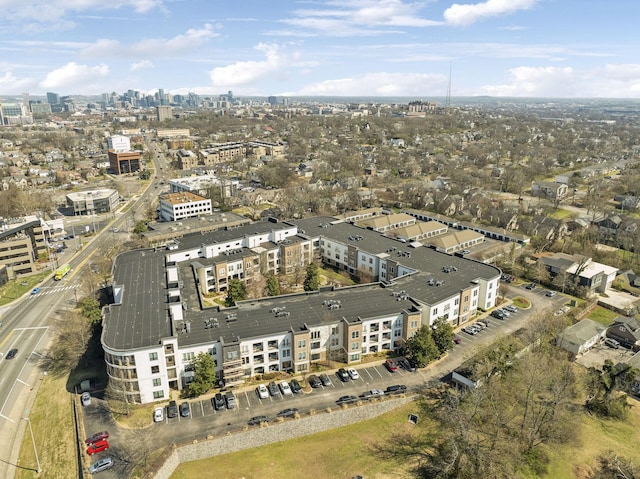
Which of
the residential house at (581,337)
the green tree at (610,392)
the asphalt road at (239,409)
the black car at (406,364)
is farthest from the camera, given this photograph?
the residential house at (581,337)

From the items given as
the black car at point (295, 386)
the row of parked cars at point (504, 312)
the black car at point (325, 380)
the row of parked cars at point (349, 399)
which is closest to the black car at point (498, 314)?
the row of parked cars at point (504, 312)

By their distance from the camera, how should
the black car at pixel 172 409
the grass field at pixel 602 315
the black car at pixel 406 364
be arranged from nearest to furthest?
the black car at pixel 172 409 < the black car at pixel 406 364 < the grass field at pixel 602 315

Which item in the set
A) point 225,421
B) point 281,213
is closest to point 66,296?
point 225,421

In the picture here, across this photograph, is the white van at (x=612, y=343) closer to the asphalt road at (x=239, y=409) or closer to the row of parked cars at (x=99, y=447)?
the asphalt road at (x=239, y=409)

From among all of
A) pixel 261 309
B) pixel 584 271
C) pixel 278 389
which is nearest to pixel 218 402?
pixel 278 389

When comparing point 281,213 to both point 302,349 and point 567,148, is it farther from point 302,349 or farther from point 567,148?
point 567,148

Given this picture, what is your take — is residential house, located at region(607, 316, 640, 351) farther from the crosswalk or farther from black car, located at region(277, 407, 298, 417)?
the crosswalk

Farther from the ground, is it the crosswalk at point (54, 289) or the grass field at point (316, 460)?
the crosswalk at point (54, 289)
